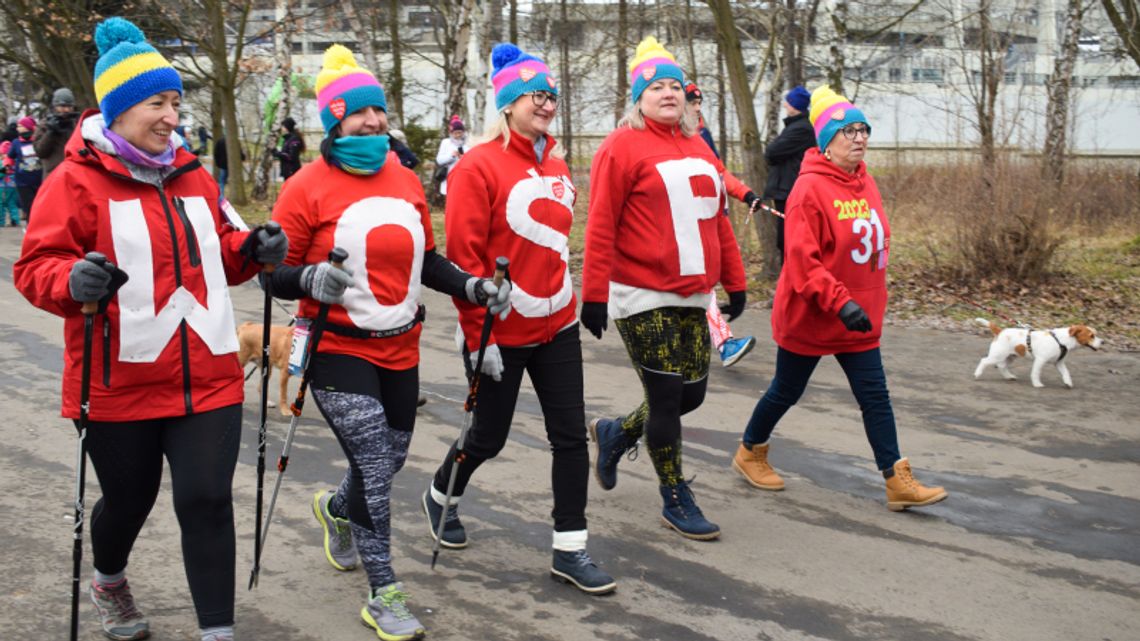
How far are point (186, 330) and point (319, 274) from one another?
1.65 ft

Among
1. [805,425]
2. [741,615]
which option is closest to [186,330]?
[741,615]

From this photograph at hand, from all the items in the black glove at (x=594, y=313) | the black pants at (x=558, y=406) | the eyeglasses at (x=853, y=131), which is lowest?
the black pants at (x=558, y=406)

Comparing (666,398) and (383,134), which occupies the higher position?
(383,134)

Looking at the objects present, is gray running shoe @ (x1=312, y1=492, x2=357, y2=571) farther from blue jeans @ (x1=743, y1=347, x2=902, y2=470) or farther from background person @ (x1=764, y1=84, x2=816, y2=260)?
background person @ (x1=764, y1=84, x2=816, y2=260)

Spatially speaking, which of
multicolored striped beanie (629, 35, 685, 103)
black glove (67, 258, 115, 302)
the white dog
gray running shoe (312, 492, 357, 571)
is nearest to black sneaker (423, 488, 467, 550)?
gray running shoe (312, 492, 357, 571)

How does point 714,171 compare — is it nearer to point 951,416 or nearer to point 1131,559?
point 1131,559

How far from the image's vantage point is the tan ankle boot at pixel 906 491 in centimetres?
604

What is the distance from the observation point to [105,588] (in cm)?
435

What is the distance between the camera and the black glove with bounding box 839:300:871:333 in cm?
564

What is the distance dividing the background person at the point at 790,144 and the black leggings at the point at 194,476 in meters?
7.98

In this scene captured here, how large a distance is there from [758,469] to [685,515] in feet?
3.26

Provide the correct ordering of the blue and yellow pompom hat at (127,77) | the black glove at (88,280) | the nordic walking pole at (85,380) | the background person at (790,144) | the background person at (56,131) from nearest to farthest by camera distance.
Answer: the black glove at (88,280) → the nordic walking pole at (85,380) → the blue and yellow pompom hat at (127,77) → the background person at (790,144) → the background person at (56,131)

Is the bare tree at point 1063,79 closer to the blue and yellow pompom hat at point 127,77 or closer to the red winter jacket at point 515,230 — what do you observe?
the red winter jacket at point 515,230

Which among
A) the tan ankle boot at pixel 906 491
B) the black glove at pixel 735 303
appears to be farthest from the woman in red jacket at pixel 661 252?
the tan ankle boot at pixel 906 491
